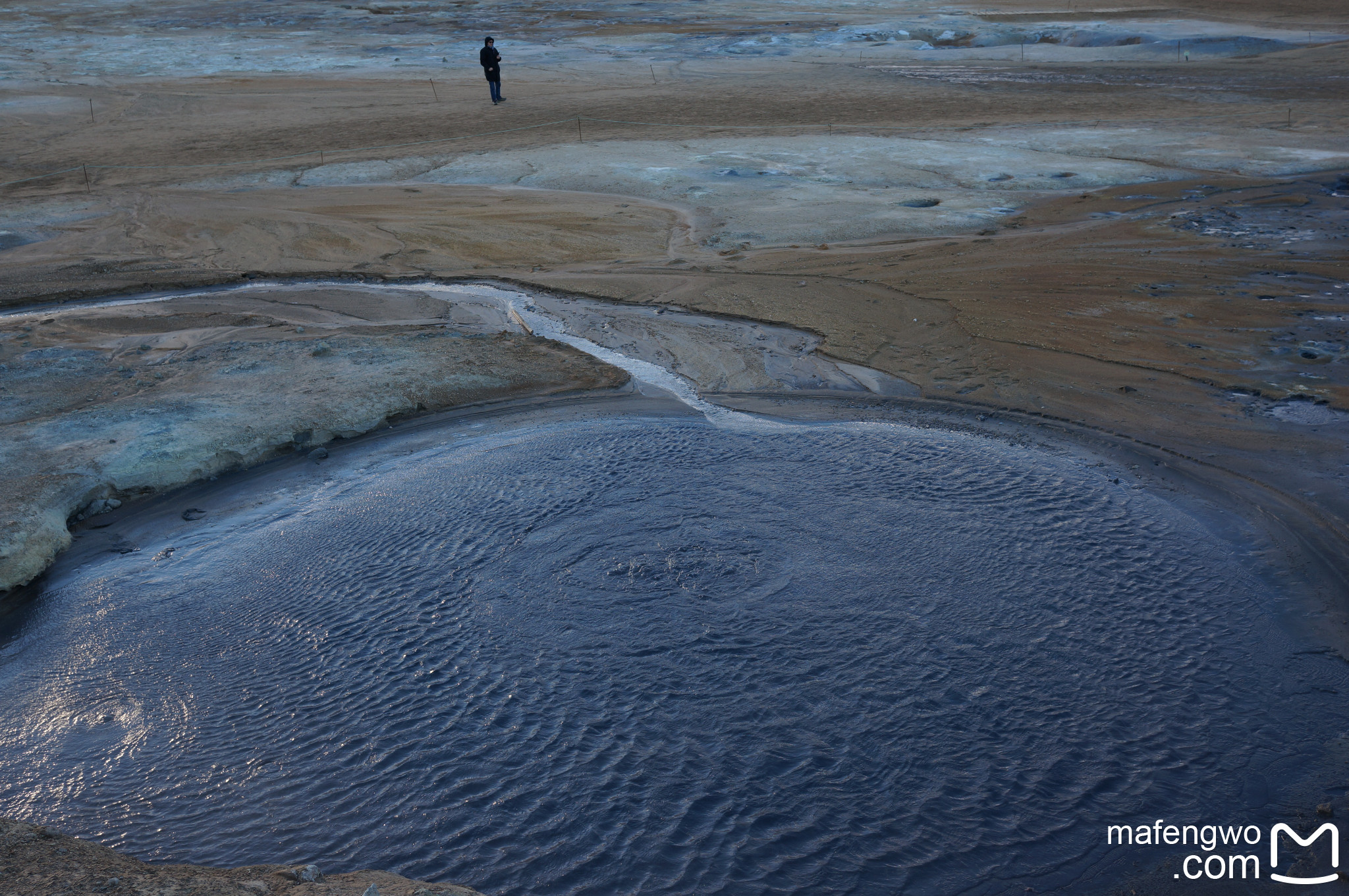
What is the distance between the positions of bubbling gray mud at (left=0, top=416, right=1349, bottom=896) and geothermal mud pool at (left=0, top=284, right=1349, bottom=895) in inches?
0.6

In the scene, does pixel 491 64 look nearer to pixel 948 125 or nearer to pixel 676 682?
pixel 948 125

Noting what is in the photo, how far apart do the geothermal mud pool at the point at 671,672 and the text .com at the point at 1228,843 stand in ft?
0.24

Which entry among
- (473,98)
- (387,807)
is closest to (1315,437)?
(387,807)

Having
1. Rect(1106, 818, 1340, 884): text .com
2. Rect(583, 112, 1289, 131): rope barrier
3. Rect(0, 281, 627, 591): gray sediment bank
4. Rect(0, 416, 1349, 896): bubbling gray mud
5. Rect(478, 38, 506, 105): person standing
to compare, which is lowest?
Rect(1106, 818, 1340, 884): text .com

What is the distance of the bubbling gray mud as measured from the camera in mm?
3328

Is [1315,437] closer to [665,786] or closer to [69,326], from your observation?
[665,786]

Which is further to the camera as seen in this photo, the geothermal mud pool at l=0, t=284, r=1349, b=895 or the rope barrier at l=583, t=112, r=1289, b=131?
the rope barrier at l=583, t=112, r=1289, b=131

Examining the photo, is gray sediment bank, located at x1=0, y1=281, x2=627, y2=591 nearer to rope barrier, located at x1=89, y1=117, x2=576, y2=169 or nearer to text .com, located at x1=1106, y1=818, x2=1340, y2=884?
text .com, located at x1=1106, y1=818, x2=1340, y2=884

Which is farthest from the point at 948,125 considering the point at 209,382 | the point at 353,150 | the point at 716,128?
the point at 209,382

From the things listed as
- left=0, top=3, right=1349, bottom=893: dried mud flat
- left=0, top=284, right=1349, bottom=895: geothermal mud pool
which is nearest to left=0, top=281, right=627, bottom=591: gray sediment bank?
left=0, top=3, right=1349, bottom=893: dried mud flat

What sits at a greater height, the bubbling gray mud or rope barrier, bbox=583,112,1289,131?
rope barrier, bbox=583,112,1289,131

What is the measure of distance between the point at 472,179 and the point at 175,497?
27.8 ft

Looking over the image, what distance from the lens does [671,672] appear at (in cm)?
409

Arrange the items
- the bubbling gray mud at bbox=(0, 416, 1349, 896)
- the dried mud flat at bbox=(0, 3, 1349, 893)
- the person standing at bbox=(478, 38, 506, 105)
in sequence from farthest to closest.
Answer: the person standing at bbox=(478, 38, 506, 105), the dried mud flat at bbox=(0, 3, 1349, 893), the bubbling gray mud at bbox=(0, 416, 1349, 896)
